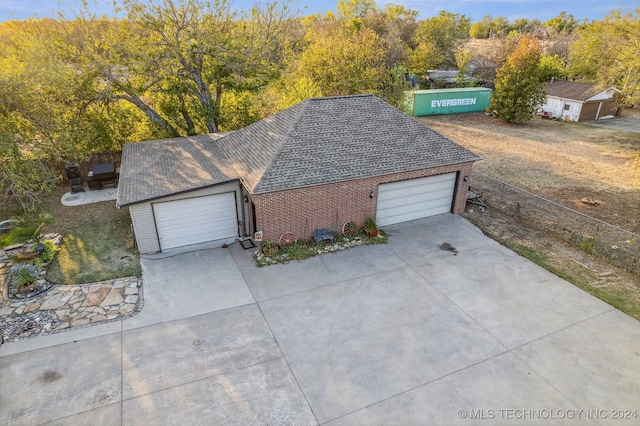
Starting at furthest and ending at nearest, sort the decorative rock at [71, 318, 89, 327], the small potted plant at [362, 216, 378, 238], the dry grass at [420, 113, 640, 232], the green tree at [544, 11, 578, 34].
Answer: the green tree at [544, 11, 578, 34] → the dry grass at [420, 113, 640, 232] → the small potted plant at [362, 216, 378, 238] → the decorative rock at [71, 318, 89, 327]

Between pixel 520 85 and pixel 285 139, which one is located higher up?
pixel 520 85

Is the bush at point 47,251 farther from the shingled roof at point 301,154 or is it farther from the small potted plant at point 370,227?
the small potted plant at point 370,227

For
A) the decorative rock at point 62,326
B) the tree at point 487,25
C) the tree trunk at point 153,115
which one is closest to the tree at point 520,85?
the tree trunk at point 153,115

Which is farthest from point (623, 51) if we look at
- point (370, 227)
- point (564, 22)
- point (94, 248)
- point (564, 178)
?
point (564, 22)

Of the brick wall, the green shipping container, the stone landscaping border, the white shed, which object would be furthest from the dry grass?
→ the stone landscaping border

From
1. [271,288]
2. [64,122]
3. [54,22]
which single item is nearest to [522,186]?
[271,288]

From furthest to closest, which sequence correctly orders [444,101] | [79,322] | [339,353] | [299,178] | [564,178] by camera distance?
[444,101], [564,178], [299,178], [79,322], [339,353]

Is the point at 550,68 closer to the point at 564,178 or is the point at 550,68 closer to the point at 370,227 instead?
the point at 564,178

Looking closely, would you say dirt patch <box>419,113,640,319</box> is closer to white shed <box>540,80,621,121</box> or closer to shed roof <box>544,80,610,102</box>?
white shed <box>540,80,621,121</box>
